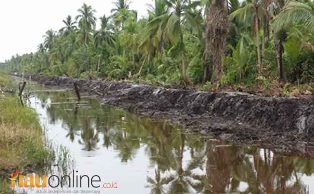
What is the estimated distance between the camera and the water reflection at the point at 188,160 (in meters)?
11.0

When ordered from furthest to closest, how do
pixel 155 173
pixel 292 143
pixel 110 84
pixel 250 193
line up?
pixel 110 84
pixel 292 143
pixel 155 173
pixel 250 193

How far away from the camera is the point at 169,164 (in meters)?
13.6

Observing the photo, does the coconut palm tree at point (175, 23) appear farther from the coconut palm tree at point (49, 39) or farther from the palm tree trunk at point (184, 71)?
the coconut palm tree at point (49, 39)

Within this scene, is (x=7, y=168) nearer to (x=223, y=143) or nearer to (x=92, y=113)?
(x=223, y=143)

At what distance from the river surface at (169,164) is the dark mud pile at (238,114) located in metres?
1.06

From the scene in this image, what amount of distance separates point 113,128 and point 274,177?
434 inches

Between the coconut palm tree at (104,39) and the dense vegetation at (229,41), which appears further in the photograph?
the coconut palm tree at (104,39)

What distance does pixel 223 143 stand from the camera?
53.4 feet

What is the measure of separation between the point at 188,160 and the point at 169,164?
0.82 metres

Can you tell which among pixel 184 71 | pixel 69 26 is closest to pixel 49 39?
pixel 69 26

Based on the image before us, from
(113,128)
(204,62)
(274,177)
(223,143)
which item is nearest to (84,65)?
(204,62)

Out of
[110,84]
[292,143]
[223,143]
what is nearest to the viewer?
[292,143]

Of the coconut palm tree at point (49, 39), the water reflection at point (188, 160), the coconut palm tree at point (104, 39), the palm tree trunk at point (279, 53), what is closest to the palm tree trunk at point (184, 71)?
the water reflection at point (188, 160)

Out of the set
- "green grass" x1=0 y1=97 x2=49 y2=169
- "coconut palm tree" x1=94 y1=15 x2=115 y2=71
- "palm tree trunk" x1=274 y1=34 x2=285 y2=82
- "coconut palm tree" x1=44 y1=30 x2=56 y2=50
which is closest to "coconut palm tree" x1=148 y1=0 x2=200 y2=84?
"palm tree trunk" x1=274 y1=34 x2=285 y2=82
